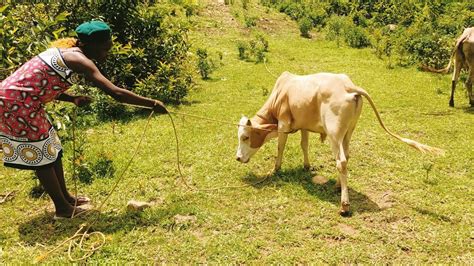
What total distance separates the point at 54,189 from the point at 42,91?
111cm

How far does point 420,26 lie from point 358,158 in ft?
30.8

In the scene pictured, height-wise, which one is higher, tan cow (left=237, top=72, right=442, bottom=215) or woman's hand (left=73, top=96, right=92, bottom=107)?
woman's hand (left=73, top=96, right=92, bottom=107)

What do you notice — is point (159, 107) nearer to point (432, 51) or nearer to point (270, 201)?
point (270, 201)

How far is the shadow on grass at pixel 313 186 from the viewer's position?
5270mm

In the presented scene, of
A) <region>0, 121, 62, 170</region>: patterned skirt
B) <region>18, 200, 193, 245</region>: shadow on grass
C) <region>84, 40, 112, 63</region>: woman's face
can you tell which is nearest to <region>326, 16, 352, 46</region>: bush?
<region>18, 200, 193, 245</region>: shadow on grass

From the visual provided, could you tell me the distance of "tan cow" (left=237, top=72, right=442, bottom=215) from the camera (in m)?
4.96

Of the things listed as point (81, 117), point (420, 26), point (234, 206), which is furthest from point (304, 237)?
point (420, 26)

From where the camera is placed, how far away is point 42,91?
165 inches

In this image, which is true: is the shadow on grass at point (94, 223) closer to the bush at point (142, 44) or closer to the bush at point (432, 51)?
the bush at point (142, 44)

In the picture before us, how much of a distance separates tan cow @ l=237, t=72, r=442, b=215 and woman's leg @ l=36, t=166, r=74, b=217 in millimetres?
2369

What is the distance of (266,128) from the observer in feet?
19.7

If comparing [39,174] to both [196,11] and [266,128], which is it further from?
[196,11]

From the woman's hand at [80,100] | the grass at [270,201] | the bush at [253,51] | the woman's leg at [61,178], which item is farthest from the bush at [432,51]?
the woman's leg at [61,178]

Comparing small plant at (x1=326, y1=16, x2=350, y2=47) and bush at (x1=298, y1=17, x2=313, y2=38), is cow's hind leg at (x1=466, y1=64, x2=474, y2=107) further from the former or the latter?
bush at (x1=298, y1=17, x2=313, y2=38)
